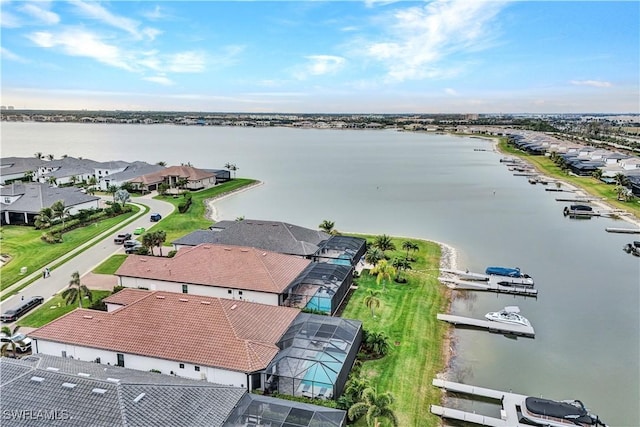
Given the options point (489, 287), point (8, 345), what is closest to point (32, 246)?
point (8, 345)

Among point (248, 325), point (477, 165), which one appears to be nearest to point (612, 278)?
point (248, 325)

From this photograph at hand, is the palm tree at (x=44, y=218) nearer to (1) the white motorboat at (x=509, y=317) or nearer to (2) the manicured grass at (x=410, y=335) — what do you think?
(2) the manicured grass at (x=410, y=335)

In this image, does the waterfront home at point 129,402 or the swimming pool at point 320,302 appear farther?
the swimming pool at point 320,302

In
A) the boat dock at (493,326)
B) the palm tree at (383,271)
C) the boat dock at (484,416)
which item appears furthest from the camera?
the palm tree at (383,271)

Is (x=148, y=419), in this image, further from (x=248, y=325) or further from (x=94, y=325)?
(x=94, y=325)

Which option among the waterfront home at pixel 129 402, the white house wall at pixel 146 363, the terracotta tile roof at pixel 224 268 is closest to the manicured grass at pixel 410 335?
the waterfront home at pixel 129 402

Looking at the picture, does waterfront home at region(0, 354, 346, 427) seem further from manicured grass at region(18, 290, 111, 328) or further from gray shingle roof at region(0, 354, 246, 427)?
manicured grass at region(18, 290, 111, 328)
